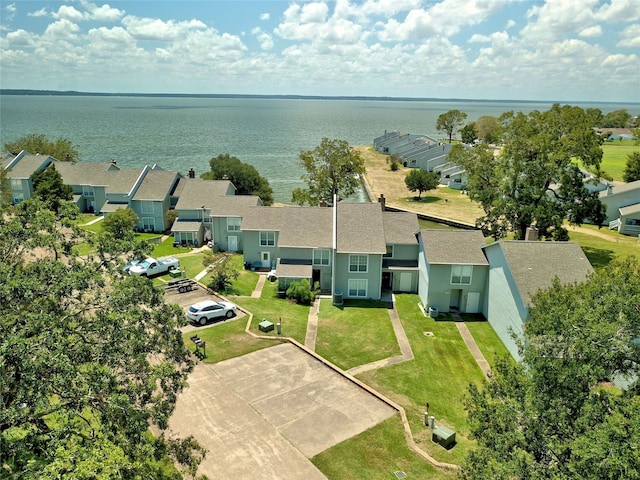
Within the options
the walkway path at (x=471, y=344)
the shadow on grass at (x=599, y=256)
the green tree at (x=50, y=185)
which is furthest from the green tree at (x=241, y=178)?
the shadow on grass at (x=599, y=256)

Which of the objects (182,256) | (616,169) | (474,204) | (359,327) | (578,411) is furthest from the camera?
(616,169)

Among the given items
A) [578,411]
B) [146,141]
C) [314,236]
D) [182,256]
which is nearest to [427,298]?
[314,236]

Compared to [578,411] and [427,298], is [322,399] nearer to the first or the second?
[578,411]

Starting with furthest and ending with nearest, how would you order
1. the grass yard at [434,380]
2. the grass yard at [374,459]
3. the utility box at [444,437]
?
the grass yard at [434,380] < the utility box at [444,437] < the grass yard at [374,459]

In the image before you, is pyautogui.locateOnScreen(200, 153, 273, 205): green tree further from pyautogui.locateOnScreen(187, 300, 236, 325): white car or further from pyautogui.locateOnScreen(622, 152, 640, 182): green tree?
pyautogui.locateOnScreen(622, 152, 640, 182): green tree

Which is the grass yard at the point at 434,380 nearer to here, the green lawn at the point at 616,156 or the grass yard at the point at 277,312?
the grass yard at the point at 277,312

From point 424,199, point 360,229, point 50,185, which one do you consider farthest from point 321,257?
point 424,199
